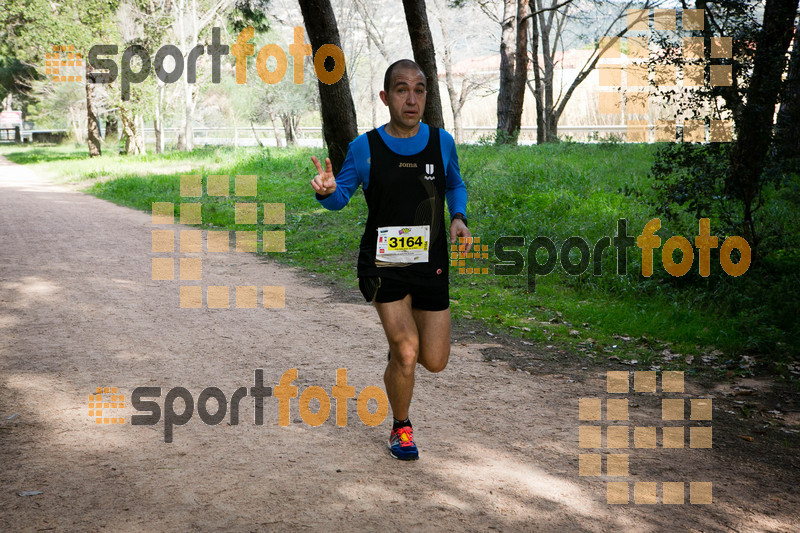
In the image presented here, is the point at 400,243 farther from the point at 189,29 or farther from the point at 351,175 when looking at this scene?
the point at 189,29

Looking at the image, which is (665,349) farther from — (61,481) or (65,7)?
(65,7)

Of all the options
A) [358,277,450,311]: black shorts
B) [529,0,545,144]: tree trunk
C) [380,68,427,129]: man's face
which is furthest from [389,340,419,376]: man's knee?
[529,0,545,144]: tree trunk

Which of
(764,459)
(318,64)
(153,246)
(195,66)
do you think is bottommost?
(764,459)

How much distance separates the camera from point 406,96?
156 inches

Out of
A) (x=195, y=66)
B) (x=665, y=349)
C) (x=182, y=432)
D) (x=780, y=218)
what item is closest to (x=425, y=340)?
(x=182, y=432)

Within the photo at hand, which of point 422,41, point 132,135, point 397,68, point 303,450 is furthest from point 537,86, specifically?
point 303,450

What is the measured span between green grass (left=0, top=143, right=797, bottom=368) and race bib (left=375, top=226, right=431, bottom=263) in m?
3.38

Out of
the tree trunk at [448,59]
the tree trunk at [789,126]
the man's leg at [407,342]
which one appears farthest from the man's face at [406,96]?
the tree trunk at [448,59]

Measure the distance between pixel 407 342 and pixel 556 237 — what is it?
6485 mm

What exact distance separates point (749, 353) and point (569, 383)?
80.2 inches

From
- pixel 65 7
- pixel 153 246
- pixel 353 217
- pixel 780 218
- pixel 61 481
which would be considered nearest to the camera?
pixel 61 481

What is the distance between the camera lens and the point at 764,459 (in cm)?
448

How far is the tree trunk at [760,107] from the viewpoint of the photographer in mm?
7547

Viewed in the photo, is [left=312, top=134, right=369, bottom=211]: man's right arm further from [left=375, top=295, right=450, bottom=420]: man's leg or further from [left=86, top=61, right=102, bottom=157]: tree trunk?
[left=86, top=61, right=102, bottom=157]: tree trunk
